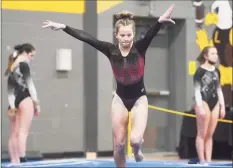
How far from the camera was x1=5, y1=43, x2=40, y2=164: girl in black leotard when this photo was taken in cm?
716

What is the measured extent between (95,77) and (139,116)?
4.91 metres

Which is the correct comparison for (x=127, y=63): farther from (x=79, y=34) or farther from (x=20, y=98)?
(x=20, y=98)

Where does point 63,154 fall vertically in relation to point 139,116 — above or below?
below

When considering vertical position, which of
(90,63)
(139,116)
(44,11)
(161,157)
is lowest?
(161,157)

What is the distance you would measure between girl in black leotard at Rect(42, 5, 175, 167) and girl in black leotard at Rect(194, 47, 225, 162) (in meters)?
2.99

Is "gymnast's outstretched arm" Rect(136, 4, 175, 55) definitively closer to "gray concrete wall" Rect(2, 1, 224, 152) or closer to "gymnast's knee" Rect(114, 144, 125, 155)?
"gymnast's knee" Rect(114, 144, 125, 155)

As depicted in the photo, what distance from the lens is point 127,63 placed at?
4.62 metres

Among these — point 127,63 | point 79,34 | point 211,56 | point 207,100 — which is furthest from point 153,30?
point 207,100

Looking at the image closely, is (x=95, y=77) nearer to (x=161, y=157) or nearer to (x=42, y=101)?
(x=42, y=101)

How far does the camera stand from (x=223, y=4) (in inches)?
412

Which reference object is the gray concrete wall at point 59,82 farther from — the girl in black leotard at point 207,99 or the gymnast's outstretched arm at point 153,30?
the gymnast's outstretched arm at point 153,30

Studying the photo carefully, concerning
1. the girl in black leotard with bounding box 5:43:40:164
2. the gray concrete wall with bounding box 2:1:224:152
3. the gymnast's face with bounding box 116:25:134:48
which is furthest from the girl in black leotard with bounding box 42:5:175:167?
the gray concrete wall with bounding box 2:1:224:152

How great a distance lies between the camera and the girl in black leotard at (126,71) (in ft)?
14.9

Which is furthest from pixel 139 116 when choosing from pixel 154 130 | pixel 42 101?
pixel 154 130
